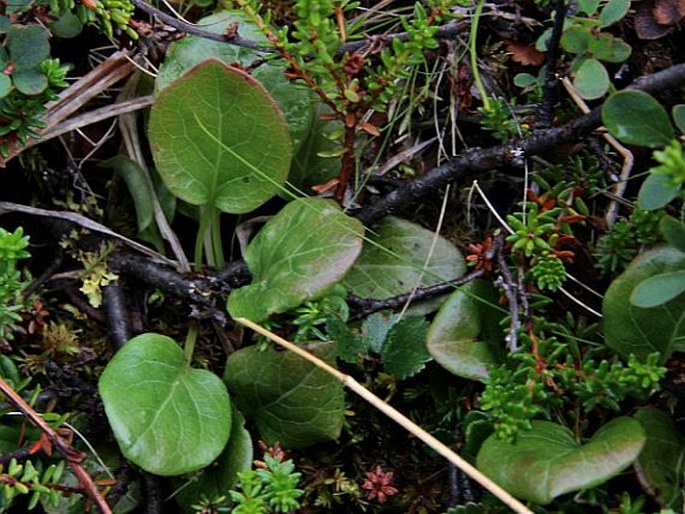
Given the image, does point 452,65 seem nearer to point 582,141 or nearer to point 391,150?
point 391,150

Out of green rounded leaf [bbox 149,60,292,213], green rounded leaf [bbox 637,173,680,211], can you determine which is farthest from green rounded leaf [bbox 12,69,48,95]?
green rounded leaf [bbox 637,173,680,211]

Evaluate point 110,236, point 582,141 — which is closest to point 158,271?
point 110,236

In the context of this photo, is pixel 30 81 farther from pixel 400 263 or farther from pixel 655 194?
pixel 655 194

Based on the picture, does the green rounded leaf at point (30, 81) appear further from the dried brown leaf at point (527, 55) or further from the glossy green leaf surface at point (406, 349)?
the dried brown leaf at point (527, 55)

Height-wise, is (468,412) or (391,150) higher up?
(391,150)

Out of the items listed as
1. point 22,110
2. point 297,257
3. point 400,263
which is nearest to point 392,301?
point 400,263
